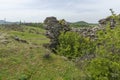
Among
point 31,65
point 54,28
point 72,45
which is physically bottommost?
point 31,65

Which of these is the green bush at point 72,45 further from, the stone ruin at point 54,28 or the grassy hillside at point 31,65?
the grassy hillside at point 31,65

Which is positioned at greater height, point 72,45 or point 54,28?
point 54,28

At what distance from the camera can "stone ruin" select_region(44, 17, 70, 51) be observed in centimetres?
6106

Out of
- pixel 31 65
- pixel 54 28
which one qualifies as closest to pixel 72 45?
pixel 54 28

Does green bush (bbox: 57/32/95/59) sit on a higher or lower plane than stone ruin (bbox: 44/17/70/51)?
lower

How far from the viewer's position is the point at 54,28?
6281cm

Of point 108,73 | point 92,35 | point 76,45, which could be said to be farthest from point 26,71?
point 92,35

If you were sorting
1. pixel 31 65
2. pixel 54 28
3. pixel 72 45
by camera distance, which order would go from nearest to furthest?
pixel 31 65 → pixel 72 45 → pixel 54 28

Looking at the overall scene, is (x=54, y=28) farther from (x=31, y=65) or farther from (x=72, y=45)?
(x=31, y=65)

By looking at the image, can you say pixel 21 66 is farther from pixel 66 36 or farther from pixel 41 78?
pixel 66 36

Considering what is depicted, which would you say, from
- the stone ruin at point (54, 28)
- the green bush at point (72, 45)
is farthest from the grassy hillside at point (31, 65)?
the stone ruin at point (54, 28)

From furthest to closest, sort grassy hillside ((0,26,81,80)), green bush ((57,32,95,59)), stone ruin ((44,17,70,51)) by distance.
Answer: stone ruin ((44,17,70,51))
green bush ((57,32,95,59))
grassy hillside ((0,26,81,80))

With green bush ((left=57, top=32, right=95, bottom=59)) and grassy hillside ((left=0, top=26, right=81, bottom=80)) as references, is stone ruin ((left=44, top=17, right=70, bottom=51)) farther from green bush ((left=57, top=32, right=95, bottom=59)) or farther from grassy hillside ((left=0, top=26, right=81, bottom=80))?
grassy hillside ((left=0, top=26, right=81, bottom=80))

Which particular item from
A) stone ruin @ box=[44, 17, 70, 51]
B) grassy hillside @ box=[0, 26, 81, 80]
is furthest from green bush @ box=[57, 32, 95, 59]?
grassy hillside @ box=[0, 26, 81, 80]
